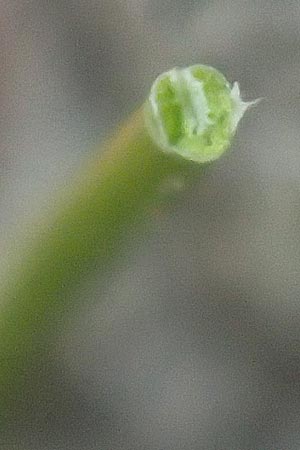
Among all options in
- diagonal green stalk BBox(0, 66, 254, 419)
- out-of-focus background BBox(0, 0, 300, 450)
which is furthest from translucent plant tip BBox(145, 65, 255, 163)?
out-of-focus background BBox(0, 0, 300, 450)

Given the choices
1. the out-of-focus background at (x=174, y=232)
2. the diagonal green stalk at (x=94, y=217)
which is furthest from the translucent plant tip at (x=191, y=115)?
the out-of-focus background at (x=174, y=232)

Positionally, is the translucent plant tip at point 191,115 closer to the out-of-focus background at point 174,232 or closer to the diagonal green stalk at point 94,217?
the diagonal green stalk at point 94,217

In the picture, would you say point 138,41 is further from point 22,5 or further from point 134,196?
point 134,196

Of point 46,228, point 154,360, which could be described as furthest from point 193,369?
point 46,228

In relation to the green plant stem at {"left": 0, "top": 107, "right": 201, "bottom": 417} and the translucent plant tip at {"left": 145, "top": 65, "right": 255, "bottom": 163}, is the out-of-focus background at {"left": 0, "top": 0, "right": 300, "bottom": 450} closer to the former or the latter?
the green plant stem at {"left": 0, "top": 107, "right": 201, "bottom": 417}

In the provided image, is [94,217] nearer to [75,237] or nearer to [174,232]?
[75,237]

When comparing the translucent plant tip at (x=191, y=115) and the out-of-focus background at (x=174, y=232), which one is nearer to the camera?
the translucent plant tip at (x=191, y=115)

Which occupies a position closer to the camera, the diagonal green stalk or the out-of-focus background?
the diagonal green stalk
